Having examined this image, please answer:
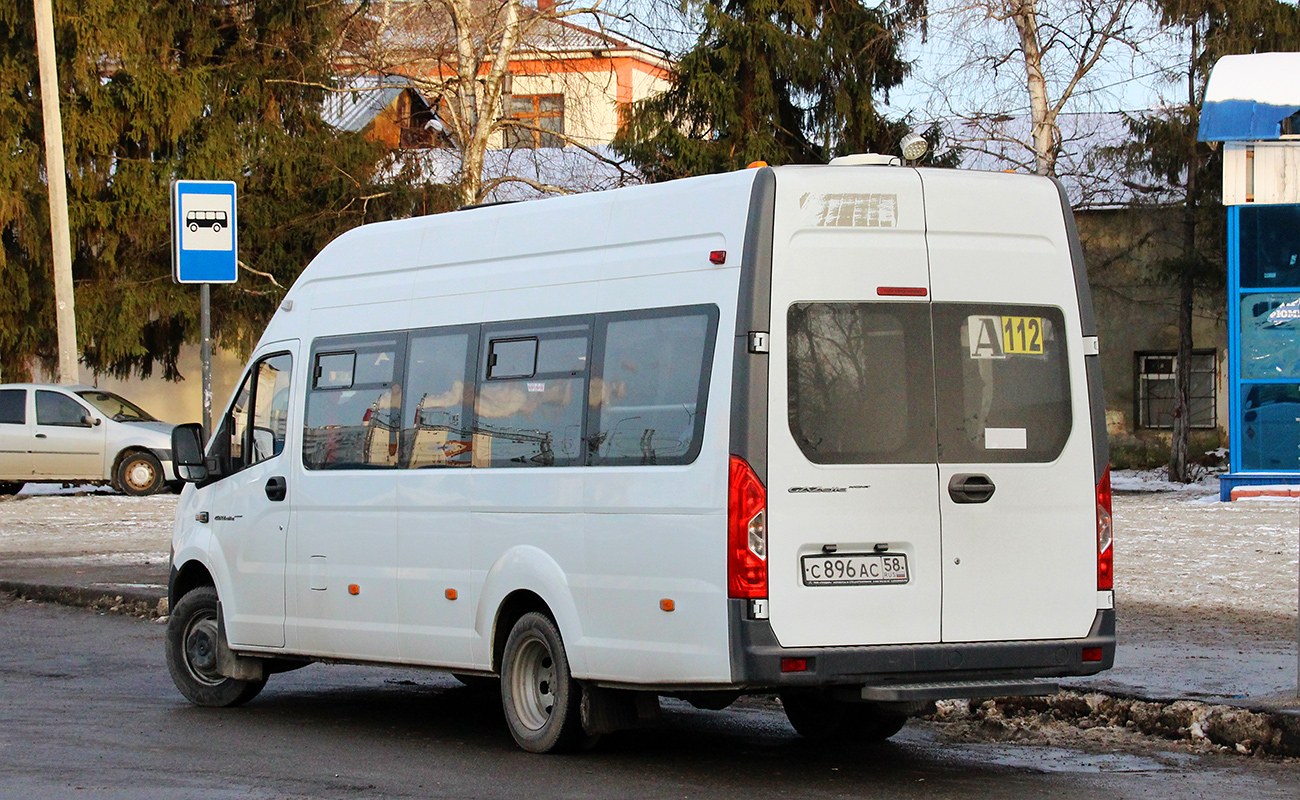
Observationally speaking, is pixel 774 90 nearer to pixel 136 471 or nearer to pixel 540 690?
pixel 136 471

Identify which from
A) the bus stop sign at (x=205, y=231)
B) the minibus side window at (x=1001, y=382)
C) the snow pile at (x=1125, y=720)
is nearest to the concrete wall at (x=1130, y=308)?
the bus stop sign at (x=205, y=231)

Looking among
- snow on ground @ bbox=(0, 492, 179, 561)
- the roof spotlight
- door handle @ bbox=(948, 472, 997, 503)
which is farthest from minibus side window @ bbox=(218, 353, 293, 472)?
snow on ground @ bbox=(0, 492, 179, 561)

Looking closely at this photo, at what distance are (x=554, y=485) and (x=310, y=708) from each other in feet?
9.74

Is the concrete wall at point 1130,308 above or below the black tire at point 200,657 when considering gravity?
above

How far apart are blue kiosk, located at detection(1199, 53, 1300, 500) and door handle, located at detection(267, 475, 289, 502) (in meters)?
16.8

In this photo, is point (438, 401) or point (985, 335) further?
point (438, 401)

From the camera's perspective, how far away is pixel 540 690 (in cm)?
843

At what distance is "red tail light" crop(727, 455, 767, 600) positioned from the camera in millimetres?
7168

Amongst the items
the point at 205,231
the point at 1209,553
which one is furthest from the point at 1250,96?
the point at 205,231

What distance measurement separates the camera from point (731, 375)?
733 cm

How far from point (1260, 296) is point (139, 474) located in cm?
1680

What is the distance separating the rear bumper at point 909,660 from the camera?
716 cm

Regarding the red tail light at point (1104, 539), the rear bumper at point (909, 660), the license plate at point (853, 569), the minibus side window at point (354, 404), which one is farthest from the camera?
the minibus side window at point (354, 404)

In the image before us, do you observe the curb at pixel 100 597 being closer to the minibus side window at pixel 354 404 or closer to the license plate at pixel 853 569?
the minibus side window at pixel 354 404
